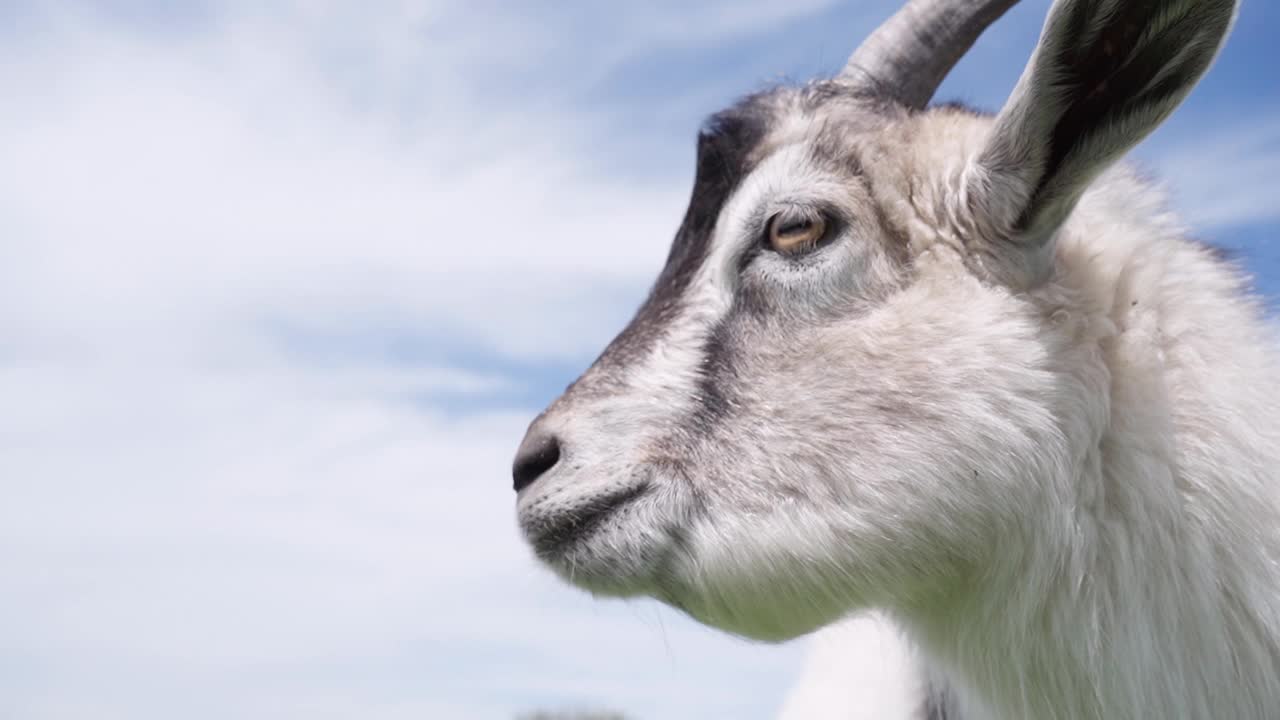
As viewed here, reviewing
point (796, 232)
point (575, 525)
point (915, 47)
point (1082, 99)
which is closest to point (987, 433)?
point (796, 232)

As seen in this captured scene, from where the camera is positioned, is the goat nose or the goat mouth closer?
the goat mouth

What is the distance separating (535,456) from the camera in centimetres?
369

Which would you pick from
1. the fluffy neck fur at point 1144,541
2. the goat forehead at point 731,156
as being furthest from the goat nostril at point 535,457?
the fluffy neck fur at point 1144,541

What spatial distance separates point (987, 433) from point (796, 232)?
0.86 metres

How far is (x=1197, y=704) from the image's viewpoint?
3406 millimetres

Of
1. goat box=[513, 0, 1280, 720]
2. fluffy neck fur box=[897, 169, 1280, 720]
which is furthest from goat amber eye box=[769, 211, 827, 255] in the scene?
fluffy neck fur box=[897, 169, 1280, 720]

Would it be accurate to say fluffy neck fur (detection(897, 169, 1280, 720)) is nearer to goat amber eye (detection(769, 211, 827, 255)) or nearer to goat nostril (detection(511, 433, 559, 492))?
goat amber eye (detection(769, 211, 827, 255))

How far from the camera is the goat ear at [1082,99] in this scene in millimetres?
3293

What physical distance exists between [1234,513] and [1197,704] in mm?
526

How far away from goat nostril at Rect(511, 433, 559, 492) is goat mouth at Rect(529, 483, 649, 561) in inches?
6.0

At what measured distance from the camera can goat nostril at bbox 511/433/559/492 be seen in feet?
12.1

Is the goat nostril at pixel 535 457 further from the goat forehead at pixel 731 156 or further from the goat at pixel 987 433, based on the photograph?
the goat forehead at pixel 731 156

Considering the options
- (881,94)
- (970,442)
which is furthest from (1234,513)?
(881,94)

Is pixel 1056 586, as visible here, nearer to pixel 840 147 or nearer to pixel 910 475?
pixel 910 475
